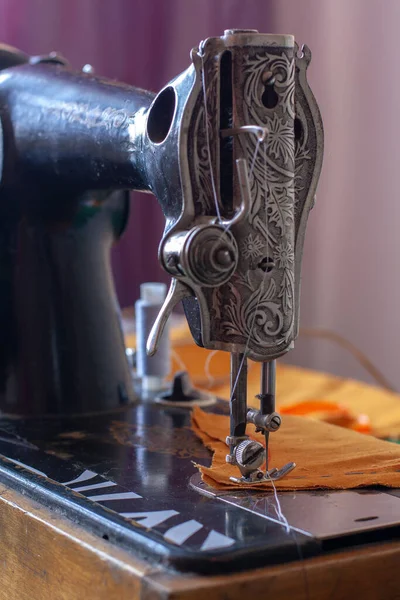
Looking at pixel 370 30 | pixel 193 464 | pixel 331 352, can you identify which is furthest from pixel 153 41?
pixel 193 464

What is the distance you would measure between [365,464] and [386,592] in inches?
8.0

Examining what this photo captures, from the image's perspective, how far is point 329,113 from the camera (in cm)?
301

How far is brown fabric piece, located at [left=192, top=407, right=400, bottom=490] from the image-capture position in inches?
34.6

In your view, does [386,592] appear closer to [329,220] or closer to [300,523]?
[300,523]

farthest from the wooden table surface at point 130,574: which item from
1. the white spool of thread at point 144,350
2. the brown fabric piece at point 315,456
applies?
the white spool of thread at point 144,350

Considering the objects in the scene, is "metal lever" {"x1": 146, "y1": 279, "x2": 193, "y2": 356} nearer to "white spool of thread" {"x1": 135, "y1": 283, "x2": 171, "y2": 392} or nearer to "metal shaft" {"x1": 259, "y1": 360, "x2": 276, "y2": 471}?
"metal shaft" {"x1": 259, "y1": 360, "x2": 276, "y2": 471}

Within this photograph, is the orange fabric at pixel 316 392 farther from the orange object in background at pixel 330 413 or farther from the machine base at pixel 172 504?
the machine base at pixel 172 504

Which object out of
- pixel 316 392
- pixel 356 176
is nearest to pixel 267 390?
pixel 316 392

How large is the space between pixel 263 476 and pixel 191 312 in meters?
0.17

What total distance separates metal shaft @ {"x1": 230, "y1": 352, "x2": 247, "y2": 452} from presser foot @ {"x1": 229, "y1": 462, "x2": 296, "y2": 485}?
1.5 inches

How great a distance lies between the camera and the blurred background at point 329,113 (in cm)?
255

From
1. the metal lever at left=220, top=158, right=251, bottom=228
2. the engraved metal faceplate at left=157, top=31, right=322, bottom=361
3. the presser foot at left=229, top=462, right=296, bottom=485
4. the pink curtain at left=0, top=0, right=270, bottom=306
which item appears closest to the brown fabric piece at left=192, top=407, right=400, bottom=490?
the presser foot at left=229, top=462, right=296, bottom=485

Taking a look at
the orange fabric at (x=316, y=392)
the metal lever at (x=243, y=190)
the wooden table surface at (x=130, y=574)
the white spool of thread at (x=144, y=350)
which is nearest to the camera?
the wooden table surface at (x=130, y=574)

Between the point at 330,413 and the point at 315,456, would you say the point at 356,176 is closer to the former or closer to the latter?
the point at 330,413
